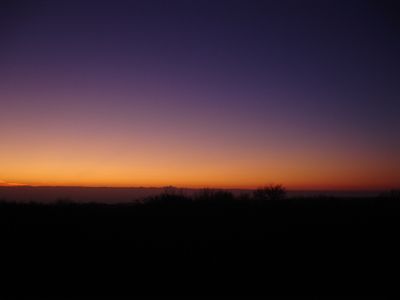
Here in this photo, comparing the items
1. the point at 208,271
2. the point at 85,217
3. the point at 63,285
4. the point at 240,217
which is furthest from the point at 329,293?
the point at 85,217

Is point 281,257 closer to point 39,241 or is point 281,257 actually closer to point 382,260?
point 382,260

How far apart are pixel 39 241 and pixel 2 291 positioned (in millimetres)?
4515

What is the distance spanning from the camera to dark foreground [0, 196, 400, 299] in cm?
686

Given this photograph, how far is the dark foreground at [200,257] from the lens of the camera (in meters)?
6.86

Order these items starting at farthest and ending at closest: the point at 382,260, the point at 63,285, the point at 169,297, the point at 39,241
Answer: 1. the point at 39,241
2. the point at 382,260
3. the point at 63,285
4. the point at 169,297

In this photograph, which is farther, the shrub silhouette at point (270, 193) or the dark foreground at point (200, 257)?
the shrub silhouette at point (270, 193)

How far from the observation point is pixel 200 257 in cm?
925

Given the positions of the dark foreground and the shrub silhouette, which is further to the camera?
the shrub silhouette

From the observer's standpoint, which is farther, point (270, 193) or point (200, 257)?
point (270, 193)

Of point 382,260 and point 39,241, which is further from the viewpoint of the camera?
point 39,241

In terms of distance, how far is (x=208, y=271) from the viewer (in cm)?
812

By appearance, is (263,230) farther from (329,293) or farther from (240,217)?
(329,293)

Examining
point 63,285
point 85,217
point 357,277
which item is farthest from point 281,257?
point 85,217

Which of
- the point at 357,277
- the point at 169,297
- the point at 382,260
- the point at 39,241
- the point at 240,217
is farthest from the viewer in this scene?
the point at 240,217
